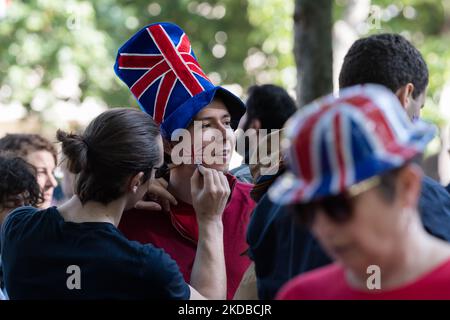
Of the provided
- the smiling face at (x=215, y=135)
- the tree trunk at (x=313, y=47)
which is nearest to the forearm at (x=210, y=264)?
the smiling face at (x=215, y=135)

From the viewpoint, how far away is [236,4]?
14.5 metres

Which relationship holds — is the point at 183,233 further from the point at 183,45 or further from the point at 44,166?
the point at 44,166

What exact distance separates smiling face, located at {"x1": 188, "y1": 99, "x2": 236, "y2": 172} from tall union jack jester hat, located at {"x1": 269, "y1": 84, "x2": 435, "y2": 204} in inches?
63.2

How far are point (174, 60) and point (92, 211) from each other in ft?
3.12

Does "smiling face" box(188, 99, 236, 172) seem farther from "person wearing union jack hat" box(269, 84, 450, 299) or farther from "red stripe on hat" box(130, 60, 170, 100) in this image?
"person wearing union jack hat" box(269, 84, 450, 299)

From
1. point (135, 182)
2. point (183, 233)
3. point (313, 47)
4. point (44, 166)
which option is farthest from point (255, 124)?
point (135, 182)

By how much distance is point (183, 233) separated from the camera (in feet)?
10.8

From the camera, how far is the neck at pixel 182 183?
3.40 metres

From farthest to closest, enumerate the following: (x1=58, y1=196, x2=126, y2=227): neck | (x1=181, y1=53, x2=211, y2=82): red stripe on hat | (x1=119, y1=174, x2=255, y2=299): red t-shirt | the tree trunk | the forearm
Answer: the tree trunk, (x1=181, y1=53, x2=211, y2=82): red stripe on hat, (x1=119, y1=174, x2=255, y2=299): red t-shirt, the forearm, (x1=58, y1=196, x2=126, y2=227): neck

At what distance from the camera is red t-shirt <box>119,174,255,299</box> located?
3.24m

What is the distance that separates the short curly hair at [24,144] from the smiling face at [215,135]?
1595 millimetres

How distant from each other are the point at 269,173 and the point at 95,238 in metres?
0.64

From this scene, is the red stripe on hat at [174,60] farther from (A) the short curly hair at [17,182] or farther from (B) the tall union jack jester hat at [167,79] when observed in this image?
(A) the short curly hair at [17,182]

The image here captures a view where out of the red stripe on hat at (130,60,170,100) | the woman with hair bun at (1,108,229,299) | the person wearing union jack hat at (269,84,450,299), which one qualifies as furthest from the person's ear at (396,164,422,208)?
the red stripe on hat at (130,60,170,100)
